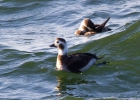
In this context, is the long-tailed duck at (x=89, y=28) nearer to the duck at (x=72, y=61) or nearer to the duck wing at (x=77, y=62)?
the duck at (x=72, y=61)

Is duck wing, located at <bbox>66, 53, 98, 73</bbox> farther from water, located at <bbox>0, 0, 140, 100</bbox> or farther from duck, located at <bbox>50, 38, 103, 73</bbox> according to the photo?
water, located at <bbox>0, 0, 140, 100</bbox>

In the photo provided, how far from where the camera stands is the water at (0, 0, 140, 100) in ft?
44.1

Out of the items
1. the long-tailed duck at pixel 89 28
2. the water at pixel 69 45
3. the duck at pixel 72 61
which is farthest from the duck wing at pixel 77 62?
the long-tailed duck at pixel 89 28

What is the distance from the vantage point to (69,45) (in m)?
17.9

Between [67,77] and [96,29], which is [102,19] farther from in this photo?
[67,77]

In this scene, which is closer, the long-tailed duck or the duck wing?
the duck wing

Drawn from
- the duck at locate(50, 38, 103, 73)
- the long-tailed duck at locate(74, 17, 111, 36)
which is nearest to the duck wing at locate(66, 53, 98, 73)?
the duck at locate(50, 38, 103, 73)

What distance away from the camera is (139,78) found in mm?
13945

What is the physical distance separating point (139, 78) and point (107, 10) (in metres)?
9.65

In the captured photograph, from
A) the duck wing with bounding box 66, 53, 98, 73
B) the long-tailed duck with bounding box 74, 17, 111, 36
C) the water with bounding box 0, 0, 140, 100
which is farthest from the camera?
the long-tailed duck with bounding box 74, 17, 111, 36

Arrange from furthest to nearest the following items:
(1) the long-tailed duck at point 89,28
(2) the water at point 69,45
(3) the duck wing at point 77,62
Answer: (1) the long-tailed duck at point 89,28
(3) the duck wing at point 77,62
(2) the water at point 69,45

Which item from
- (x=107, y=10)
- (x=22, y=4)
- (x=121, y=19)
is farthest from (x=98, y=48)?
(x=22, y=4)

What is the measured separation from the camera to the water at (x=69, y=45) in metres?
13.4

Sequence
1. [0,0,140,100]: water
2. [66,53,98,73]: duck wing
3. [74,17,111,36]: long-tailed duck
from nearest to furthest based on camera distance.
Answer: [0,0,140,100]: water < [66,53,98,73]: duck wing < [74,17,111,36]: long-tailed duck
